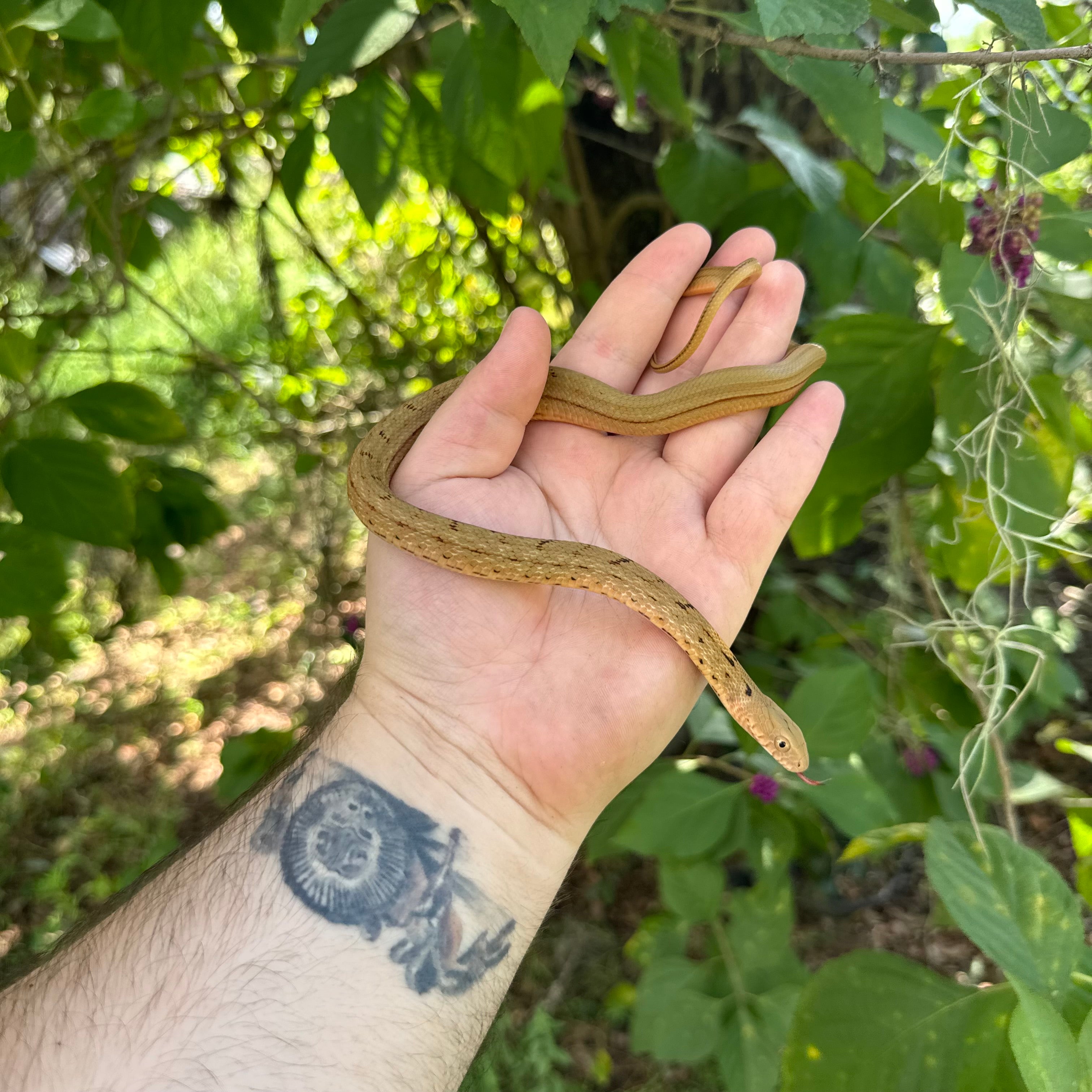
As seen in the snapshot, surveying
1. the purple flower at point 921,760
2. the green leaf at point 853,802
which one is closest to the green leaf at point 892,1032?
the green leaf at point 853,802

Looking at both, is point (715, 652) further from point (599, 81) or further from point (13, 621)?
point (13, 621)

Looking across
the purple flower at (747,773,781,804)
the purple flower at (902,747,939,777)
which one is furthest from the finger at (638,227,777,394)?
the purple flower at (902,747,939,777)

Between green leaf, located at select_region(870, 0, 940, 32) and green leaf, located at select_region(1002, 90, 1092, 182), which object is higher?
green leaf, located at select_region(870, 0, 940, 32)

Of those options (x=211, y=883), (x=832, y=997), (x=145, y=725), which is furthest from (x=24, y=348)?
(x=145, y=725)

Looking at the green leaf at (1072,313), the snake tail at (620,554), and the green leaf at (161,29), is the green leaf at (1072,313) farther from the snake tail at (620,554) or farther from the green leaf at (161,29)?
the green leaf at (161,29)

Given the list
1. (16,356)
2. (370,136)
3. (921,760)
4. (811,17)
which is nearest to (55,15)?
(370,136)

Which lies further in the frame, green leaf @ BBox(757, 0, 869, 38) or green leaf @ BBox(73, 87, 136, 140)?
green leaf @ BBox(73, 87, 136, 140)

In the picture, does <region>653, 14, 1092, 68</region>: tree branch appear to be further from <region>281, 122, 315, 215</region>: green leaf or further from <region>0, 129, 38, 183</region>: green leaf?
<region>0, 129, 38, 183</region>: green leaf
